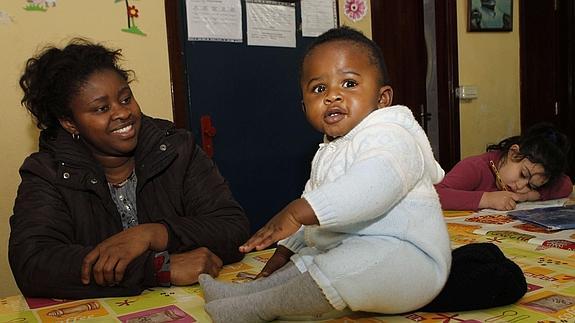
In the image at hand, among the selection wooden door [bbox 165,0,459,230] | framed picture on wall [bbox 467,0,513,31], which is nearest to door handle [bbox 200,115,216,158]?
wooden door [bbox 165,0,459,230]

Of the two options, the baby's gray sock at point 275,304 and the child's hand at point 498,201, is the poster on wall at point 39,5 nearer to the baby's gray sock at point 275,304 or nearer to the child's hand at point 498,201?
the baby's gray sock at point 275,304

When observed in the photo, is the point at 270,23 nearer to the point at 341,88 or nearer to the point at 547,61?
the point at 341,88

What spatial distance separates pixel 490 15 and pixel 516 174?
90.7 inches

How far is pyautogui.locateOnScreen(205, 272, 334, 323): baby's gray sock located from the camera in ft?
3.22

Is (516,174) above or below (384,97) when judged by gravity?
below

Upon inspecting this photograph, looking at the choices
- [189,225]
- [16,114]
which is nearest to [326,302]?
[189,225]

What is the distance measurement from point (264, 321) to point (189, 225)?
1.69 ft

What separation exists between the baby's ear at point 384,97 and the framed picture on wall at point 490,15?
3.25 meters

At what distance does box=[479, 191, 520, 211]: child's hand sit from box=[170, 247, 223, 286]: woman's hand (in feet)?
4.08

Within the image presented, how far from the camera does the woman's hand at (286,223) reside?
0.92 m

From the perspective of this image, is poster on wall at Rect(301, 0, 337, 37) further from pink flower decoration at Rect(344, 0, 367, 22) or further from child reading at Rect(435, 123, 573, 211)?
child reading at Rect(435, 123, 573, 211)

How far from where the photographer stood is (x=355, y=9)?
11.6ft

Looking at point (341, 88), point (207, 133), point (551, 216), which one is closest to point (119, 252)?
point (341, 88)

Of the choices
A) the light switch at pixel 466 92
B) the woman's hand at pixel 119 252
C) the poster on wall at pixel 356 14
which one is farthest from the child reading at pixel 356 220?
the light switch at pixel 466 92
